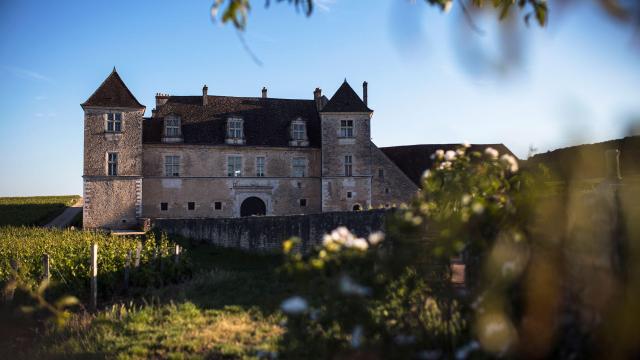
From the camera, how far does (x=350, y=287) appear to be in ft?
9.62

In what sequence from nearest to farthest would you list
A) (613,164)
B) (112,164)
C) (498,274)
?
1. (498,274)
2. (613,164)
3. (112,164)

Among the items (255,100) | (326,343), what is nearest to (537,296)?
(326,343)

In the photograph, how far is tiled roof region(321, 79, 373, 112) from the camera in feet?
90.0

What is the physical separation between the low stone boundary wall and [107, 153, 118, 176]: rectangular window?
700cm

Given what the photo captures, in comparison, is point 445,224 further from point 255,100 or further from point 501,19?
point 255,100

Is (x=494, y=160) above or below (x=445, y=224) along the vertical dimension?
above

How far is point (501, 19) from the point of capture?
2.76 metres

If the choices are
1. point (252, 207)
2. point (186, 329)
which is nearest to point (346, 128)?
point (252, 207)

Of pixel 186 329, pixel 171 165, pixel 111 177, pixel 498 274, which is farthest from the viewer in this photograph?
pixel 171 165

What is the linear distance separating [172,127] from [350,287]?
2598 centimetres

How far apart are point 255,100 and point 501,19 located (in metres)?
28.6

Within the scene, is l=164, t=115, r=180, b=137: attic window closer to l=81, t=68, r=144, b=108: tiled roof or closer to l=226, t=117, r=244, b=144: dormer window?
l=81, t=68, r=144, b=108: tiled roof

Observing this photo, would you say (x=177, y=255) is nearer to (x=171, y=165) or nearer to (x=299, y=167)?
(x=171, y=165)

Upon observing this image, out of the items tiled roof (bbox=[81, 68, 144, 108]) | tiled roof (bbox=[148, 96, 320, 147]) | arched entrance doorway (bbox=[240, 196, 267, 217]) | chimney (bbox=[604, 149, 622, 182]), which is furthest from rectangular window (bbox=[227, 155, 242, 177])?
chimney (bbox=[604, 149, 622, 182])
